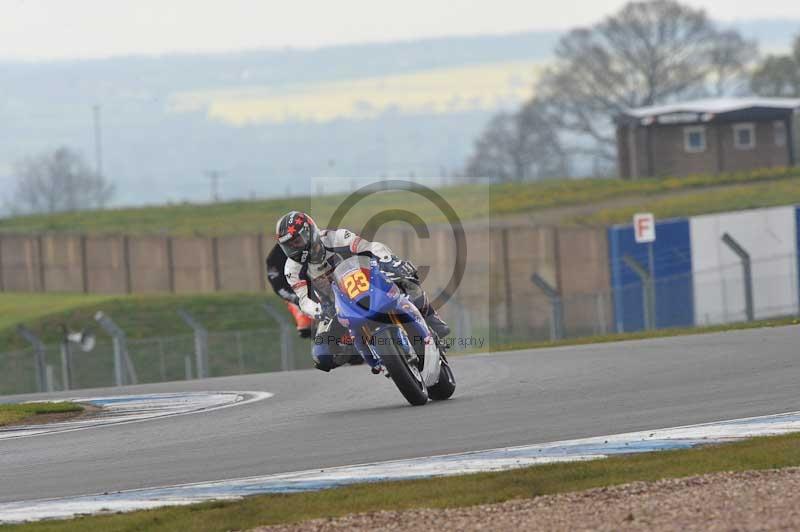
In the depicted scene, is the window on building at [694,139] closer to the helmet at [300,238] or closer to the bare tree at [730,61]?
the bare tree at [730,61]

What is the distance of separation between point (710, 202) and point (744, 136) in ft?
51.6

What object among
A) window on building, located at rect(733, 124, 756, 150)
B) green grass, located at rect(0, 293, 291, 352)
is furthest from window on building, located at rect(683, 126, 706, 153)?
green grass, located at rect(0, 293, 291, 352)

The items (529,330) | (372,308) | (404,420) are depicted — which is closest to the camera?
(404,420)

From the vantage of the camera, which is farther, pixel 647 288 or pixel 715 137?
pixel 715 137

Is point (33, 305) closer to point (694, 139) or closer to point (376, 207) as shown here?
point (376, 207)

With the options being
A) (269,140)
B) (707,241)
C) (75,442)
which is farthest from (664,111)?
(269,140)

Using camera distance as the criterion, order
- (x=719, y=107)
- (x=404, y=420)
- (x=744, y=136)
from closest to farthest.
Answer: (x=404, y=420)
(x=719, y=107)
(x=744, y=136)

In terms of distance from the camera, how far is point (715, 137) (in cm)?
6594

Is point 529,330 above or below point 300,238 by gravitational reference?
below

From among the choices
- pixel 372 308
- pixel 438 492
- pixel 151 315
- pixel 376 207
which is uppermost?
pixel 376 207

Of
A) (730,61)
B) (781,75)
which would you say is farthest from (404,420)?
(730,61)

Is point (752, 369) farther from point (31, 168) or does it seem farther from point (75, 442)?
point (31, 168)

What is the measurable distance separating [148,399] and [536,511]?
33.0 ft

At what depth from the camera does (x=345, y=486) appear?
9789 mm
